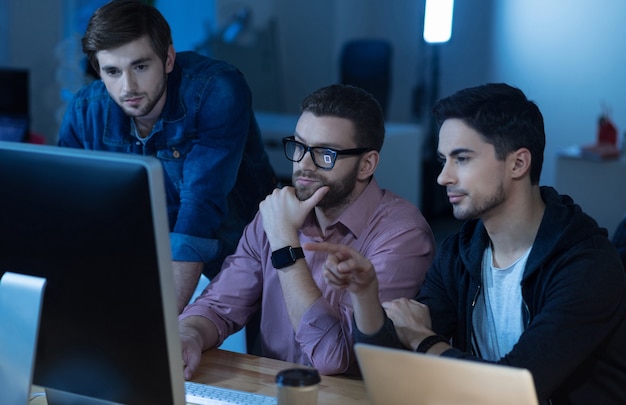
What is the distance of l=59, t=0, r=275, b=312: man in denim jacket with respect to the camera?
2180 mm

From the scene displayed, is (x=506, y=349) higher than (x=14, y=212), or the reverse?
(x=14, y=212)

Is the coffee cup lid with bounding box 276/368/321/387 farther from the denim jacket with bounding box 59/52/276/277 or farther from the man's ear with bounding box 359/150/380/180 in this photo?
the denim jacket with bounding box 59/52/276/277

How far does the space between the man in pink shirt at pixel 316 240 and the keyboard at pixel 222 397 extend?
189 mm

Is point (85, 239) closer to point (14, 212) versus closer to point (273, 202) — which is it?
point (14, 212)

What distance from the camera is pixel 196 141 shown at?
2.34m

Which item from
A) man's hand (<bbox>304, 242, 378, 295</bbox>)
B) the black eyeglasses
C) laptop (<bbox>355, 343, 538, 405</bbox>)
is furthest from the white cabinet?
laptop (<bbox>355, 343, 538, 405</bbox>)

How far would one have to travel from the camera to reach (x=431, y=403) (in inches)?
47.1

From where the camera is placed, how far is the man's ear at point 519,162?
1.67m

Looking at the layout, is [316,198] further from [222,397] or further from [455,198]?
[222,397]

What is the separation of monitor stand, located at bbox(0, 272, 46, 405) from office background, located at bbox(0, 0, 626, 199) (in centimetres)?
399

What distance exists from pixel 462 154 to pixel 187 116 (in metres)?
0.89

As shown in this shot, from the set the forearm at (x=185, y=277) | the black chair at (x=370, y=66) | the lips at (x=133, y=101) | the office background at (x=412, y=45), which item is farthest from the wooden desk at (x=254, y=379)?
the black chair at (x=370, y=66)

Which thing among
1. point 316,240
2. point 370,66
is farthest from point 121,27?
point 370,66

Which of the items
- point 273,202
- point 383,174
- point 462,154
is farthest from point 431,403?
point 383,174
